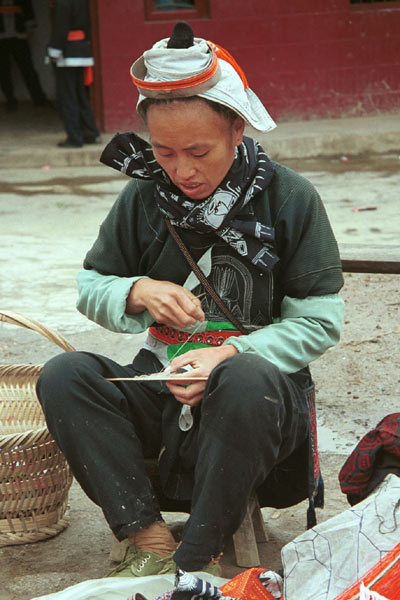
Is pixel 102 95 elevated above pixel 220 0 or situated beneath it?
situated beneath

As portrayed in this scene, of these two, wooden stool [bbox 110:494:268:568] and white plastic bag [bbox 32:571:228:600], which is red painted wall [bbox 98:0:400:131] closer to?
wooden stool [bbox 110:494:268:568]

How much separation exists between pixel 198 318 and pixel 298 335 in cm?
26

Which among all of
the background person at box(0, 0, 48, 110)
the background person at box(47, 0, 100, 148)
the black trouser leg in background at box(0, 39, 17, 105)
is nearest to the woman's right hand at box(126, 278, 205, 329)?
the background person at box(47, 0, 100, 148)

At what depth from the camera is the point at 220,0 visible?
991 cm

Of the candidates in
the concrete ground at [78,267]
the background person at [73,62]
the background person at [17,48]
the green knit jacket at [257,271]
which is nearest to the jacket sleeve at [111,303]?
the green knit jacket at [257,271]

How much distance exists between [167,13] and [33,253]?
14.6 feet

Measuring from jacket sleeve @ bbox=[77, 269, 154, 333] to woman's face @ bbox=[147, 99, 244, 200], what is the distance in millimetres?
318

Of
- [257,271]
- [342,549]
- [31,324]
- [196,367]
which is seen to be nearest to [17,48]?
[31,324]

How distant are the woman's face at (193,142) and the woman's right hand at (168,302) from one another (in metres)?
0.26

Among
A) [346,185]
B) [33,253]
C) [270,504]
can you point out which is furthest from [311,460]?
[346,185]

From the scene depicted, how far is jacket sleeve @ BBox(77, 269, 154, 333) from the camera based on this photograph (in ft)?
8.24

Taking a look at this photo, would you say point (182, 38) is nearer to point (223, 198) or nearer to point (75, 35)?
point (223, 198)

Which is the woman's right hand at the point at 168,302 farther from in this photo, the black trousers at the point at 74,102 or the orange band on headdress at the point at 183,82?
the black trousers at the point at 74,102

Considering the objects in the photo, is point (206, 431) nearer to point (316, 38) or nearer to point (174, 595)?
point (174, 595)
